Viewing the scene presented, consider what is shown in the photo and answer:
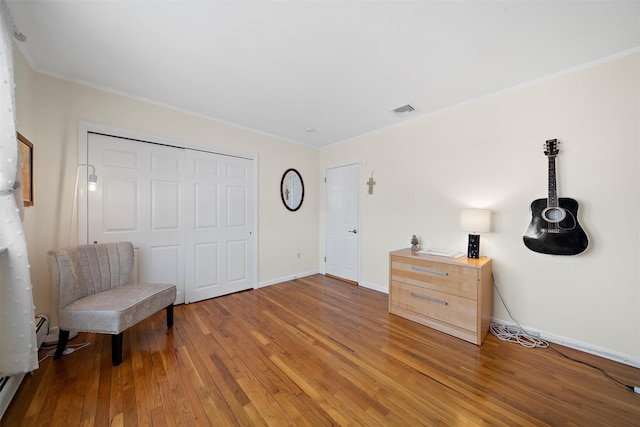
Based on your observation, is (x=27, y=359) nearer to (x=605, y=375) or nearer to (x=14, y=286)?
(x=14, y=286)

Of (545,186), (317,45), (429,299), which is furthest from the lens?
(429,299)

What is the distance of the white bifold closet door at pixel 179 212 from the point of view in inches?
99.5

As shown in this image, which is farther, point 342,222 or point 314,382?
point 342,222

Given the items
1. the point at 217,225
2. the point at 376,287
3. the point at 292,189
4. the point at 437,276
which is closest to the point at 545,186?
the point at 437,276

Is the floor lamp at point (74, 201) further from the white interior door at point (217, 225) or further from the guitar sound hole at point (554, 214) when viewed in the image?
the guitar sound hole at point (554, 214)

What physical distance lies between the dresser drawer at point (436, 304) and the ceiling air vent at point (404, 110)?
2080mm

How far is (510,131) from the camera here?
2.41m

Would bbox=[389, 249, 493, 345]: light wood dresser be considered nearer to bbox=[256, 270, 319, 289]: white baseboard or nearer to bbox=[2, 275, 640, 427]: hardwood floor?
bbox=[2, 275, 640, 427]: hardwood floor

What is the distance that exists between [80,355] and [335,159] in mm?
3865

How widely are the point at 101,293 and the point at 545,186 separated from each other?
4182mm

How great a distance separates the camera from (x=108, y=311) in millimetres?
1810

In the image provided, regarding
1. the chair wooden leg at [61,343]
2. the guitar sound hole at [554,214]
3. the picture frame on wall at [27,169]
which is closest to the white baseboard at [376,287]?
the guitar sound hole at [554,214]

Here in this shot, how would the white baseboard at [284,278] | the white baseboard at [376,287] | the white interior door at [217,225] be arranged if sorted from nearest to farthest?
the white interior door at [217,225], the white baseboard at [376,287], the white baseboard at [284,278]

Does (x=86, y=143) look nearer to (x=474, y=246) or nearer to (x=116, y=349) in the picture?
(x=116, y=349)
